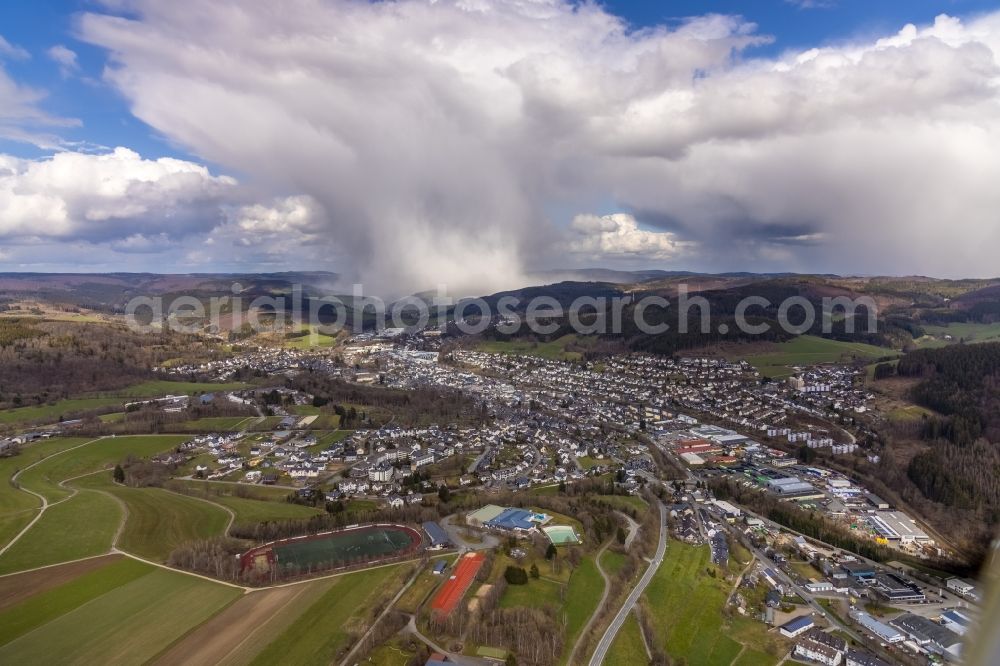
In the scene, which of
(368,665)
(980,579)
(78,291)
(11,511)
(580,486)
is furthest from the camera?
(78,291)

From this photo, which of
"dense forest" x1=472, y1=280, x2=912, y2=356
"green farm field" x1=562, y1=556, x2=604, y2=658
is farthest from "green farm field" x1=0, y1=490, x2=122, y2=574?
"dense forest" x1=472, y1=280, x2=912, y2=356

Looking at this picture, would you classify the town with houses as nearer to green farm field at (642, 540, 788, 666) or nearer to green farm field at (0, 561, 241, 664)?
green farm field at (642, 540, 788, 666)

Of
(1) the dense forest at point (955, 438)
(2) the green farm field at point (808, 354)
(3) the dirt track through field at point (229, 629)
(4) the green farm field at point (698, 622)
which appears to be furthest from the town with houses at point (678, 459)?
(3) the dirt track through field at point (229, 629)

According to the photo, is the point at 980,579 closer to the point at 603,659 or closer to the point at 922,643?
the point at 603,659

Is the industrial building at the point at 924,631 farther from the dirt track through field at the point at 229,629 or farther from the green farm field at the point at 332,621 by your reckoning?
the dirt track through field at the point at 229,629

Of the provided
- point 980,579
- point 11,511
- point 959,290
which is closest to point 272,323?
point 11,511
